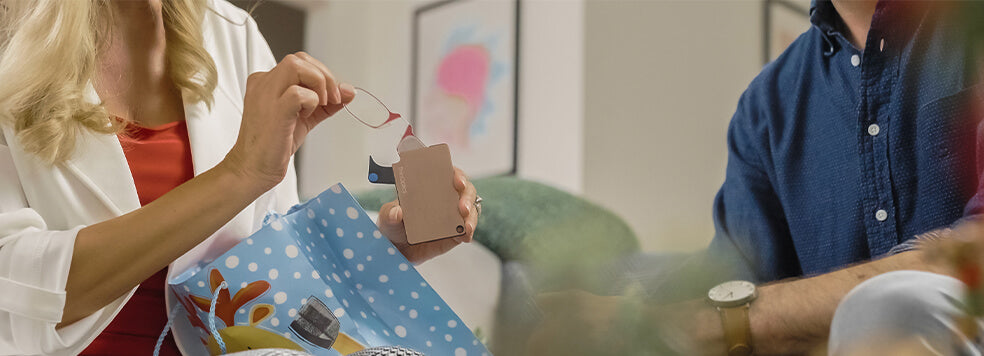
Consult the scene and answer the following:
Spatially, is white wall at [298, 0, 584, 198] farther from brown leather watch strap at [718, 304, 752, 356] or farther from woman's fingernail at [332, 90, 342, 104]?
brown leather watch strap at [718, 304, 752, 356]

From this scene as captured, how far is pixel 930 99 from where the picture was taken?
53 cm

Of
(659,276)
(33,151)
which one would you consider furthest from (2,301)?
(659,276)

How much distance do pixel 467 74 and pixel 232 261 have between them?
1.66m

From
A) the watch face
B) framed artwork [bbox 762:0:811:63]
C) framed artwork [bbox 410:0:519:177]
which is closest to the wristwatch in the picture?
the watch face

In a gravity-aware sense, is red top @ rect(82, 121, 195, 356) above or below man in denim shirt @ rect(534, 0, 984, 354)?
below

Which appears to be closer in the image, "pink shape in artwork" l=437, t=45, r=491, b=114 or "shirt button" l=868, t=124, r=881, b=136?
"shirt button" l=868, t=124, r=881, b=136

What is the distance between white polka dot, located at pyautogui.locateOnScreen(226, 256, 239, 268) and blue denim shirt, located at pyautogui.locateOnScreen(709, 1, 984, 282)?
0.41m

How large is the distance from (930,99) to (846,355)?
42 cm

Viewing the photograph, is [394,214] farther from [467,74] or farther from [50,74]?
[467,74]

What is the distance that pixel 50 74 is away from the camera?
72 cm

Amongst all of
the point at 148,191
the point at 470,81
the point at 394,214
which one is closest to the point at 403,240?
the point at 394,214

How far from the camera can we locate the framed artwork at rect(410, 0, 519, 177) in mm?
2203

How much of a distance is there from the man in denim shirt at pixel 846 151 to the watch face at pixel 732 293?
20mm

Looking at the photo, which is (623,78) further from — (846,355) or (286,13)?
(846,355)
